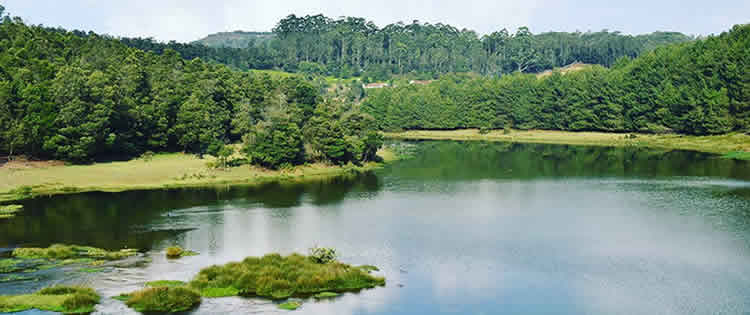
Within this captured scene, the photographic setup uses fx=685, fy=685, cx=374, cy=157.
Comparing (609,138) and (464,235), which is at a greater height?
(609,138)

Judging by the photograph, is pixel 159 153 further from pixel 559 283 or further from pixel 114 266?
pixel 559 283

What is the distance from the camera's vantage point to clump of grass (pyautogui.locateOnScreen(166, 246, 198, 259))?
45562mm

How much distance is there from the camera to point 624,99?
155625mm

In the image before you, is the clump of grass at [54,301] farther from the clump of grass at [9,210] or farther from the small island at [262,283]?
the clump of grass at [9,210]

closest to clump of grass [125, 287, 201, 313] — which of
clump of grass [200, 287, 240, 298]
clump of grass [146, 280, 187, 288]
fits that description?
clump of grass [200, 287, 240, 298]

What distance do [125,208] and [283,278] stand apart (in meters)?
31.6

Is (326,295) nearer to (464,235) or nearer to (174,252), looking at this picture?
(174,252)

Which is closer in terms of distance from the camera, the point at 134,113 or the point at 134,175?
the point at 134,175

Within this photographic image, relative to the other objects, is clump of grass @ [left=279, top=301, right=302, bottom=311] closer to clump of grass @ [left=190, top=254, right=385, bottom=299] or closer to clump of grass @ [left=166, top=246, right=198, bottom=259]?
clump of grass @ [left=190, top=254, right=385, bottom=299]

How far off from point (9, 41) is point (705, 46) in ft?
447

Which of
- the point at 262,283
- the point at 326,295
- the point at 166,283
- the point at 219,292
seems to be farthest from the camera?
the point at 166,283

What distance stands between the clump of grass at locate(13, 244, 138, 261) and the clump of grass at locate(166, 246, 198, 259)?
2443 millimetres

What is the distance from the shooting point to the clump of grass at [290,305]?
116 feet

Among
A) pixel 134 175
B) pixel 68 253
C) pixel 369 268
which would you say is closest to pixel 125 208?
pixel 68 253
